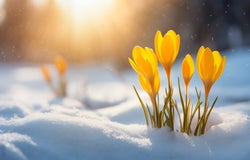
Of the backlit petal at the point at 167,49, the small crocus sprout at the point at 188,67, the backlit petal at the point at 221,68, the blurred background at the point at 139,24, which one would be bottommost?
the backlit petal at the point at 221,68

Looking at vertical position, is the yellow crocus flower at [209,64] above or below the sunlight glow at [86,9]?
below

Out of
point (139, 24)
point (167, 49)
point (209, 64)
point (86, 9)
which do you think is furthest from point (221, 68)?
point (86, 9)

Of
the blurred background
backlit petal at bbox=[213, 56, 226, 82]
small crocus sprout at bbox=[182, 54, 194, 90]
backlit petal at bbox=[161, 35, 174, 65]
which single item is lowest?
backlit petal at bbox=[213, 56, 226, 82]

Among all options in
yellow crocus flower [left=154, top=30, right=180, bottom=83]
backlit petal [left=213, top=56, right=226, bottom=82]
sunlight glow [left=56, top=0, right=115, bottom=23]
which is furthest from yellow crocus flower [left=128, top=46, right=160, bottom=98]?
sunlight glow [left=56, top=0, right=115, bottom=23]

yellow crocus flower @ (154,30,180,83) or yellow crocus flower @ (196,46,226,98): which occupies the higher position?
yellow crocus flower @ (154,30,180,83)

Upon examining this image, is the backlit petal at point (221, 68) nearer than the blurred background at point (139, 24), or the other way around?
the backlit petal at point (221, 68)

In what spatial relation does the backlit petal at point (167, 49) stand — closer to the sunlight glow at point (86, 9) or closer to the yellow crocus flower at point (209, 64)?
the yellow crocus flower at point (209, 64)

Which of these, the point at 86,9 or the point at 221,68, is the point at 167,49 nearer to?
the point at 221,68

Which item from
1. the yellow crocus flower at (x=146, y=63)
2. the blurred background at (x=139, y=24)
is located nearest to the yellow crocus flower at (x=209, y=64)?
the yellow crocus flower at (x=146, y=63)

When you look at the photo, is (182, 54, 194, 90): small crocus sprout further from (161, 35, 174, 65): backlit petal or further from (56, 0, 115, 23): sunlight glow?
(56, 0, 115, 23): sunlight glow
